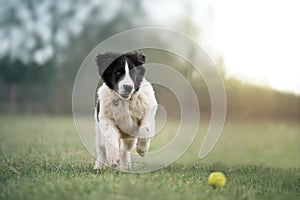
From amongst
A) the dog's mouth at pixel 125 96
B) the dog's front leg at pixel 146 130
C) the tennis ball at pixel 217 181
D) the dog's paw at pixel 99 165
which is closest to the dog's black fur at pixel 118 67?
the dog's mouth at pixel 125 96

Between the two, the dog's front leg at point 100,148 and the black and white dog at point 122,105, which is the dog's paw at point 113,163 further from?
the dog's front leg at point 100,148

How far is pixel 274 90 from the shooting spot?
72.9 feet

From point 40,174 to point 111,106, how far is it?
151 centimetres

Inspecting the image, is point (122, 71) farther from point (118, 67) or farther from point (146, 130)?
point (146, 130)

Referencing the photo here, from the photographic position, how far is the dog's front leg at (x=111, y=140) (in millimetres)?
6980

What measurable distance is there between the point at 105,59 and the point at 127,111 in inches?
29.5

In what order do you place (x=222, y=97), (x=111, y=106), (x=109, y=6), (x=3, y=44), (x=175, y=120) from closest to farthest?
(x=111, y=106) < (x=222, y=97) < (x=175, y=120) < (x=3, y=44) < (x=109, y=6)

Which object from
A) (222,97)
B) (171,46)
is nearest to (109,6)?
(171,46)

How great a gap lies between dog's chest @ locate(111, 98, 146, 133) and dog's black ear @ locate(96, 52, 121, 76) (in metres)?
0.47

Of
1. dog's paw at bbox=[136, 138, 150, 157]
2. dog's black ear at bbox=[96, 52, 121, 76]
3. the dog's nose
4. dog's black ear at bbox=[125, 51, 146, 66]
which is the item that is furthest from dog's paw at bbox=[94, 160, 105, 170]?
dog's black ear at bbox=[125, 51, 146, 66]

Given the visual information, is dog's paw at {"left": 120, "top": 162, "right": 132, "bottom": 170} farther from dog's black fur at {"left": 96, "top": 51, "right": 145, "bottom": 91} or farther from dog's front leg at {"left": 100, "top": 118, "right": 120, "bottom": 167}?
dog's black fur at {"left": 96, "top": 51, "right": 145, "bottom": 91}

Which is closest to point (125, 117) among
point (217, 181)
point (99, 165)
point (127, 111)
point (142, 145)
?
point (127, 111)

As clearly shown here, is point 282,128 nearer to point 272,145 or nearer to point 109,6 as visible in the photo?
point 272,145

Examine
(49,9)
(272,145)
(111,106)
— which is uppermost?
(49,9)
